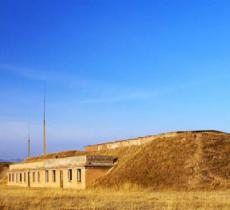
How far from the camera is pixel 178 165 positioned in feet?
118

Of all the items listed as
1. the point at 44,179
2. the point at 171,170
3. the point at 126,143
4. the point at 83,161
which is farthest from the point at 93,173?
the point at 44,179

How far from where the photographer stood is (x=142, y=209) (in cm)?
1961

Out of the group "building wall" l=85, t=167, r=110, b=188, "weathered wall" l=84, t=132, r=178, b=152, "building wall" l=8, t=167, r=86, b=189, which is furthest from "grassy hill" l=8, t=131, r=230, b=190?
"building wall" l=8, t=167, r=86, b=189

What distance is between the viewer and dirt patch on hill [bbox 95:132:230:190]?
112ft

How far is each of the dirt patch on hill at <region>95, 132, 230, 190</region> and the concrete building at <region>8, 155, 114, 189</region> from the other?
117cm

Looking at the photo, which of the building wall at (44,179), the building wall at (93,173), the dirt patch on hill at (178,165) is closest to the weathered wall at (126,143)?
A: the dirt patch on hill at (178,165)

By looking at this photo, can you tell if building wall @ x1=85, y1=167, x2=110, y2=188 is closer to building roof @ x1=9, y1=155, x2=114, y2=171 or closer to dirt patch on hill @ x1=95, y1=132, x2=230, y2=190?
building roof @ x1=9, y1=155, x2=114, y2=171

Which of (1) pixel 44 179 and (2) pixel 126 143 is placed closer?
(2) pixel 126 143

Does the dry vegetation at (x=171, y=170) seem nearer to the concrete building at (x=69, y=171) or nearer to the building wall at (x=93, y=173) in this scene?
the building wall at (x=93, y=173)

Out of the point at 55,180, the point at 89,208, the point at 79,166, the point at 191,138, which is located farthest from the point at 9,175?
the point at 89,208

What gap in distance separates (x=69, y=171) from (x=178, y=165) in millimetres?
11183

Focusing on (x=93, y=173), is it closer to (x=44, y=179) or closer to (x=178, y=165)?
(x=178, y=165)

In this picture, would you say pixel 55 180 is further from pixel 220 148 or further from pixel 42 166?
pixel 220 148

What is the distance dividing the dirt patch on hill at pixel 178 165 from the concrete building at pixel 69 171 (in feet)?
3.83
